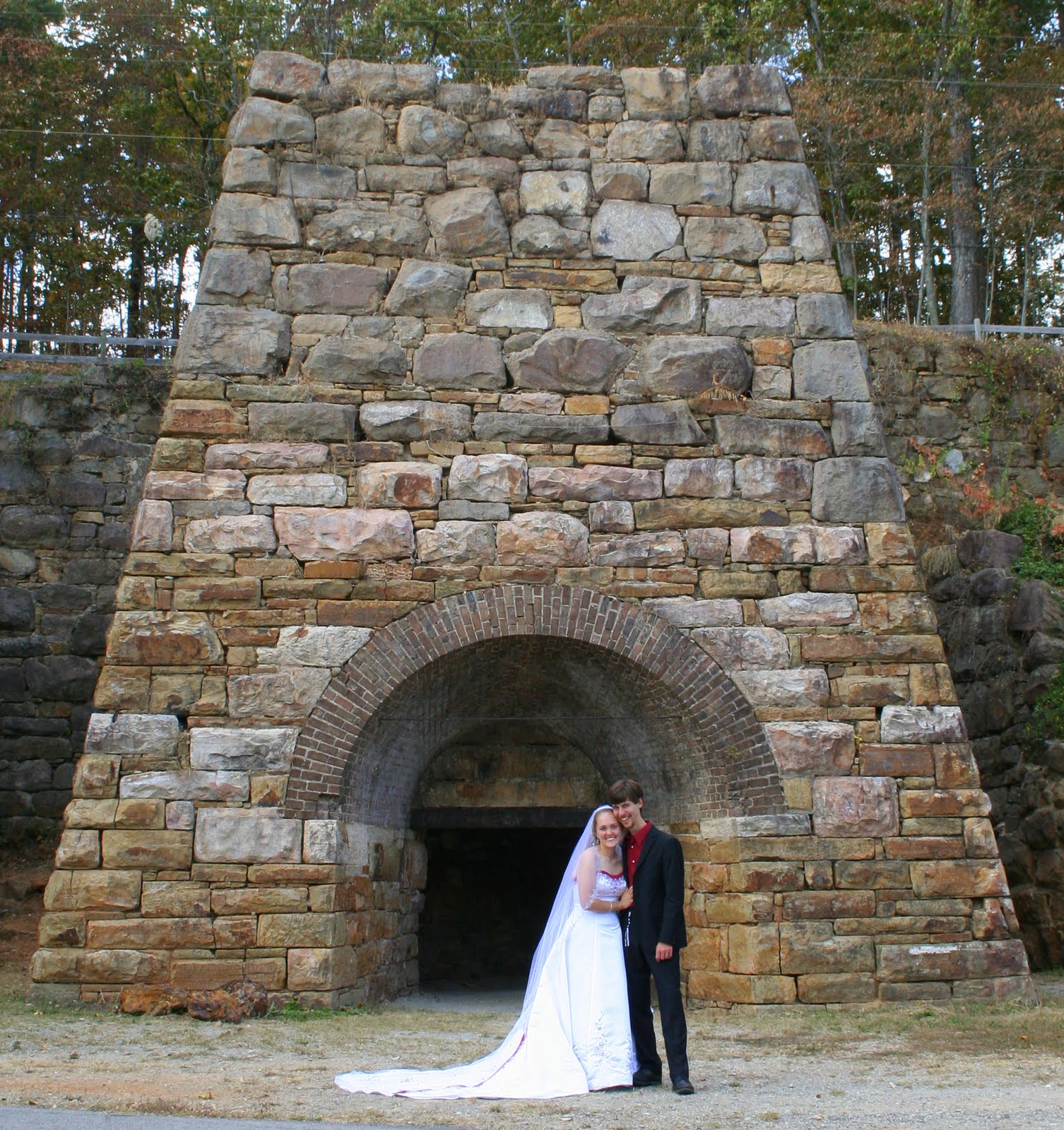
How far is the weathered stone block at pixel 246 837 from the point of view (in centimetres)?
748

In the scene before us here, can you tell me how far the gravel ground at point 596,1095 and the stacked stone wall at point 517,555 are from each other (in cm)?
38

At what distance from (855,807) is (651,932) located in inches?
98.1

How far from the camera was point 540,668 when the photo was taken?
8.56m

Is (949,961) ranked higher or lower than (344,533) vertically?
lower

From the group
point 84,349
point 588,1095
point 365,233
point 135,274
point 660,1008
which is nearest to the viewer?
point 588,1095

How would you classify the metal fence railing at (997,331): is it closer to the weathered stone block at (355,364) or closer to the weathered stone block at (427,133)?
the weathered stone block at (427,133)

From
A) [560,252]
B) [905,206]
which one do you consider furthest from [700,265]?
[905,206]

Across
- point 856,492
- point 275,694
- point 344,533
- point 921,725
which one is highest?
point 856,492

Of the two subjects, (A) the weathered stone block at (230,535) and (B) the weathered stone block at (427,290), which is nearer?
(A) the weathered stone block at (230,535)

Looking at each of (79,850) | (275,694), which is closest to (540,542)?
(275,694)

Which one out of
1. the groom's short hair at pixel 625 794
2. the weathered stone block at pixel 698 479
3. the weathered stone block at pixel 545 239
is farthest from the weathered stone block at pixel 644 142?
the groom's short hair at pixel 625 794

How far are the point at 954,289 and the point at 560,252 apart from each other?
12117 millimetres

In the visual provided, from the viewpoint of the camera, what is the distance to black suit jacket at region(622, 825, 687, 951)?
5.70 m

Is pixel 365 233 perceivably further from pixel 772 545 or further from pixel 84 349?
pixel 84 349
